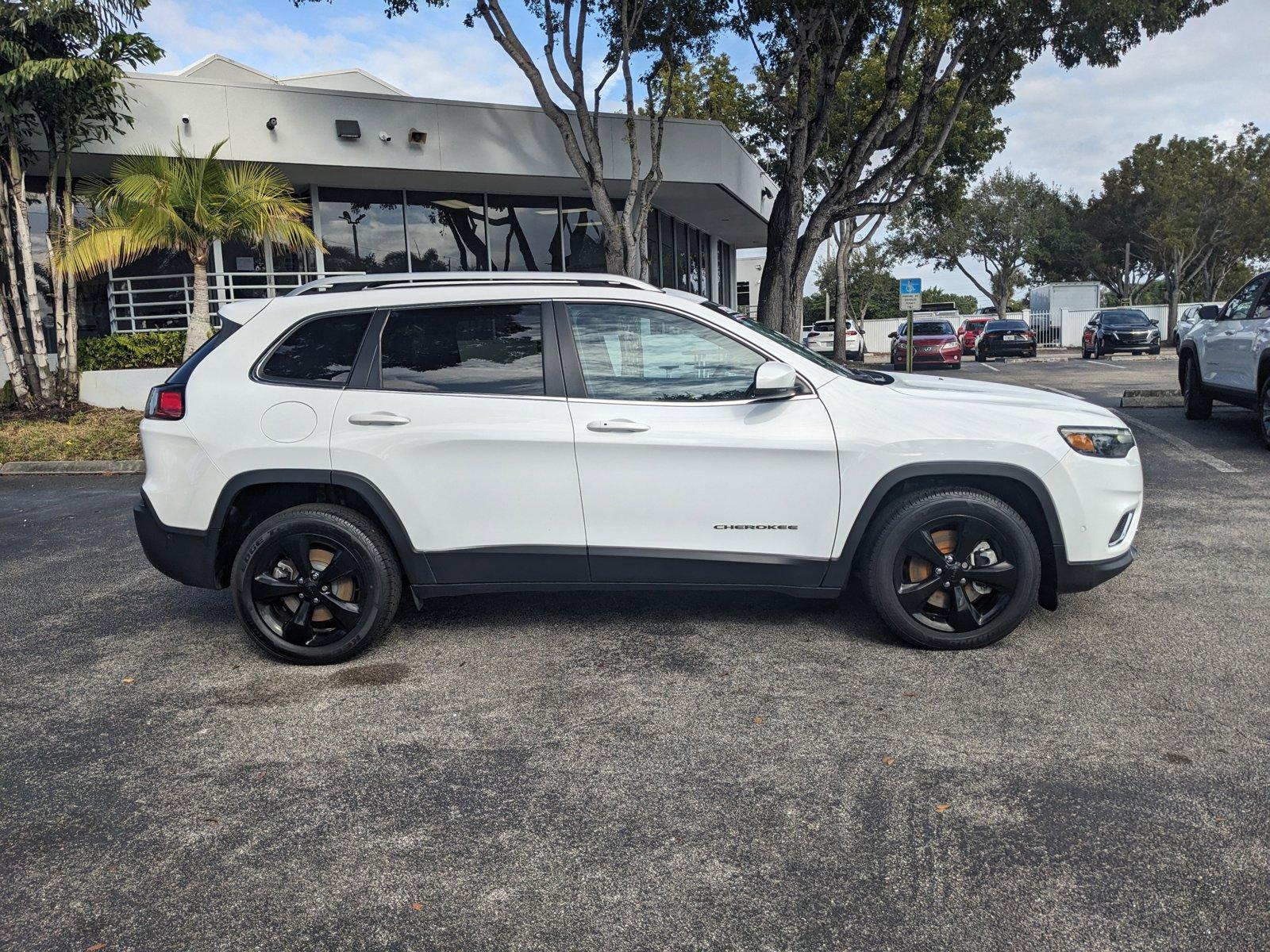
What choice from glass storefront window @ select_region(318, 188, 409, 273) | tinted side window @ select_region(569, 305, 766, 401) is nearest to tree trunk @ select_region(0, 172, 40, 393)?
glass storefront window @ select_region(318, 188, 409, 273)

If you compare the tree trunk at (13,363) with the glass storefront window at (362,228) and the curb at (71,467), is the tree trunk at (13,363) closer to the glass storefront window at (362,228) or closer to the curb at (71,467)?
the curb at (71,467)

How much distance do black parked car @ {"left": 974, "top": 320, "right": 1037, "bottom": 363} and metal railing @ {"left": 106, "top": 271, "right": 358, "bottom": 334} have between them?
25.2m

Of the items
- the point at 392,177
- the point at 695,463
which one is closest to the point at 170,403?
the point at 695,463

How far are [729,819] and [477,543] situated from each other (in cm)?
194

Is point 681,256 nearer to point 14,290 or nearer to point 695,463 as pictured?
point 14,290

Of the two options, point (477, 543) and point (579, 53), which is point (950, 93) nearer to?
point (579, 53)

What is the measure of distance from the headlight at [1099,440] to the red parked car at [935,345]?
27.2m

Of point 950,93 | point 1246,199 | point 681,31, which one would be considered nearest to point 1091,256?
point 1246,199

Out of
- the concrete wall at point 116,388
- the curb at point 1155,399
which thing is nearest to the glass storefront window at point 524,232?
the concrete wall at point 116,388

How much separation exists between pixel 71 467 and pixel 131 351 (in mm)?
4680

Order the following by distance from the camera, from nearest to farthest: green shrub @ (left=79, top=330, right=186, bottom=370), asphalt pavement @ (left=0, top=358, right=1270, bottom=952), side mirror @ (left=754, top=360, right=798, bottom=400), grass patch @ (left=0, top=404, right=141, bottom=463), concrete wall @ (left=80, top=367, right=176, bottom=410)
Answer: asphalt pavement @ (left=0, top=358, right=1270, bottom=952) → side mirror @ (left=754, top=360, right=798, bottom=400) → grass patch @ (left=0, top=404, right=141, bottom=463) → concrete wall @ (left=80, top=367, right=176, bottom=410) → green shrub @ (left=79, top=330, right=186, bottom=370)

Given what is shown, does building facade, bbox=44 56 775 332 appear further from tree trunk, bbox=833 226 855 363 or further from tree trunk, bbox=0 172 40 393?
tree trunk, bbox=833 226 855 363

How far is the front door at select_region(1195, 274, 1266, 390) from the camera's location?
34.4 feet

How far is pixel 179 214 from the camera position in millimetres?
14312
